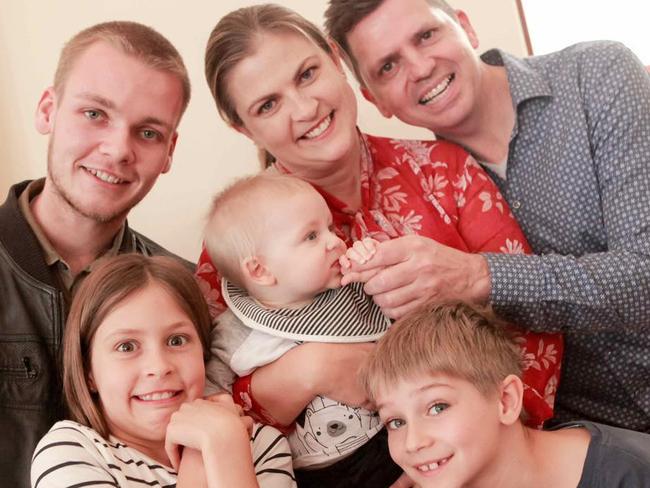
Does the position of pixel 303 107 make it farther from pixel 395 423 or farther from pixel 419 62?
pixel 395 423

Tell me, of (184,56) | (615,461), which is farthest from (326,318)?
(184,56)

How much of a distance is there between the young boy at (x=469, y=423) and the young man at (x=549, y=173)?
0.42 feet

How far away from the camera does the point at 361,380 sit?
1.50 metres

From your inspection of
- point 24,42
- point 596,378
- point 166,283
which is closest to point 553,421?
point 596,378

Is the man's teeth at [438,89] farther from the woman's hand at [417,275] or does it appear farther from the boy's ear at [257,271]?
the boy's ear at [257,271]

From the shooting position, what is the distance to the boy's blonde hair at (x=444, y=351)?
56.5 inches

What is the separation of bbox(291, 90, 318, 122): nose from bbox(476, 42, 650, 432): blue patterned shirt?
505 millimetres

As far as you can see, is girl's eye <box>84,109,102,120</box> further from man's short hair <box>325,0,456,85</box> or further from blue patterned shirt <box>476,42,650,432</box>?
blue patterned shirt <box>476,42,650,432</box>

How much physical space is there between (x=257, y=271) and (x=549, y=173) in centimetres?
76

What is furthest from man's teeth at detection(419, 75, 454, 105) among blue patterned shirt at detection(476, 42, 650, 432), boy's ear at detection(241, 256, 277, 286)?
boy's ear at detection(241, 256, 277, 286)

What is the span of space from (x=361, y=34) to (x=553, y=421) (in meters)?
1.04

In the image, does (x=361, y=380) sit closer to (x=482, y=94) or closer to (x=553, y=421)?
(x=553, y=421)

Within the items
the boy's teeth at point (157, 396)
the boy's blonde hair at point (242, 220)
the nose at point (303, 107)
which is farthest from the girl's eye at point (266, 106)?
the boy's teeth at point (157, 396)

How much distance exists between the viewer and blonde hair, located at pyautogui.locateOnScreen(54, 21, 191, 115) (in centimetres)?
179
